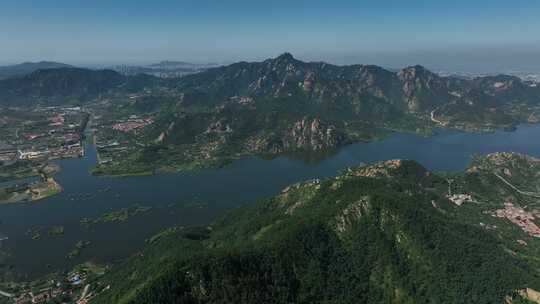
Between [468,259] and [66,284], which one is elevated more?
[468,259]

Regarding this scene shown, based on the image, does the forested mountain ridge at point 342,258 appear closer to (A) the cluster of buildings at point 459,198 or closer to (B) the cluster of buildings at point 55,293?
(B) the cluster of buildings at point 55,293

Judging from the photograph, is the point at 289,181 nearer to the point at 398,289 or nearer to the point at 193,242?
the point at 193,242

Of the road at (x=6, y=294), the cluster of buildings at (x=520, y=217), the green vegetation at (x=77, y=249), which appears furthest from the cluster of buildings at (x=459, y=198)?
the road at (x=6, y=294)

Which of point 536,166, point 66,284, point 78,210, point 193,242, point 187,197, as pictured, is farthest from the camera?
point 536,166

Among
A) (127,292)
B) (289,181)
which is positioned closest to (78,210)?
(127,292)

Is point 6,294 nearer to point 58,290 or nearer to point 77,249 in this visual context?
point 58,290

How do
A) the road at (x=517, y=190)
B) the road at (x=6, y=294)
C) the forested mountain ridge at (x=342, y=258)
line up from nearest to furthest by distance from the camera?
the forested mountain ridge at (x=342, y=258) < the road at (x=6, y=294) < the road at (x=517, y=190)
